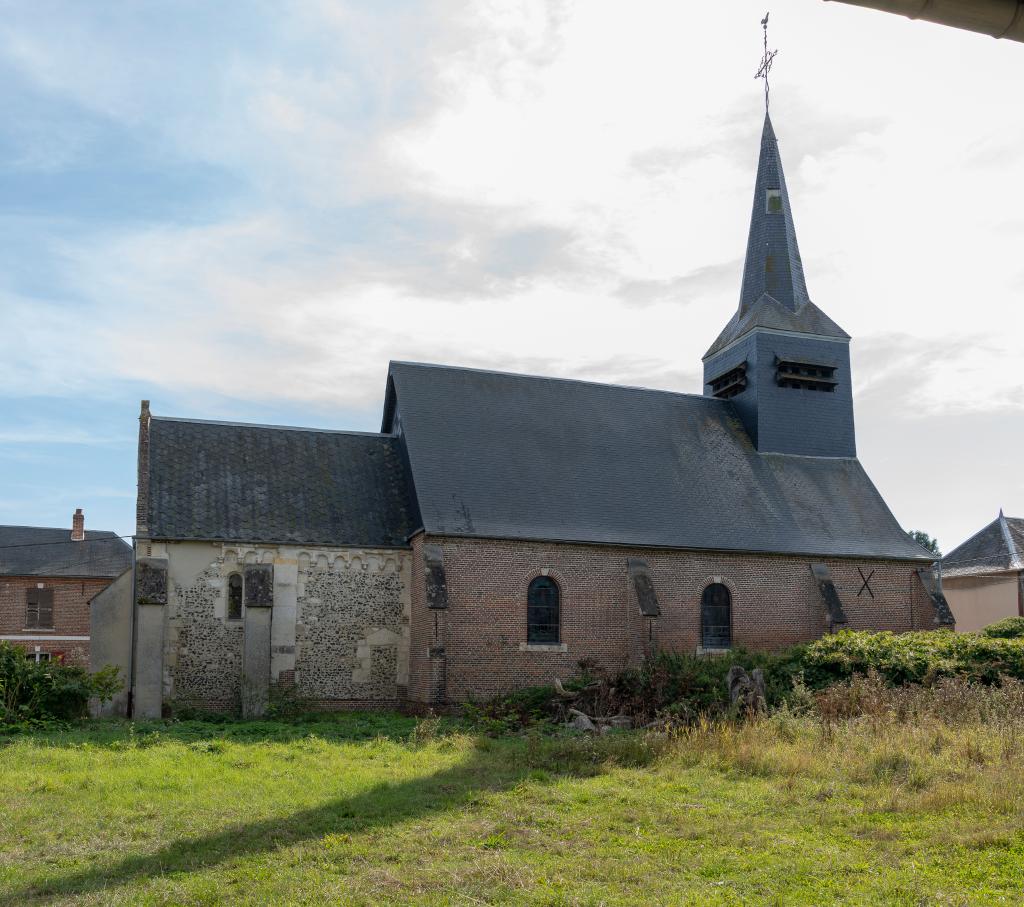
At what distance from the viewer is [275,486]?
23328 millimetres

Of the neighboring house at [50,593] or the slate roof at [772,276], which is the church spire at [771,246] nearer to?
the slate roof at [772,276]

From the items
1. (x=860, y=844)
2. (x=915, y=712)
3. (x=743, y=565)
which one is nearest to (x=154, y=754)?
(x=860, y=844)

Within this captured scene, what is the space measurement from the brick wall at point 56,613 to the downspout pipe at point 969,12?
39989 mm

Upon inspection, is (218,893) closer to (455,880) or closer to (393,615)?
(455,880)

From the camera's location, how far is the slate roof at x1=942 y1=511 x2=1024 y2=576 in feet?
115

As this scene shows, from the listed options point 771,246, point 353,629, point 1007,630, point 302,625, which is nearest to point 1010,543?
point 1007,630

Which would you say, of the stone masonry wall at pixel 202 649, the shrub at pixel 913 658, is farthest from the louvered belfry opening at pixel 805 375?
the stone masonry wall at pixel 202 649

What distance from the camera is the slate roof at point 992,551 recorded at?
35.1m

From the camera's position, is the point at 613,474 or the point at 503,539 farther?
the point at 613,474

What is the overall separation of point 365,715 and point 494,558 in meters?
4.45

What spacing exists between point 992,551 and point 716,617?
673 inches

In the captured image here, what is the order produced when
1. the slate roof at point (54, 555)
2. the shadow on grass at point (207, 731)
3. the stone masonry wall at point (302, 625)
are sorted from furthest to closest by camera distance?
1. the slate roof at point (54, 555)
2. the stone masonry wall at point (302, 625)
3. the shadow on grass at point (207, 731)

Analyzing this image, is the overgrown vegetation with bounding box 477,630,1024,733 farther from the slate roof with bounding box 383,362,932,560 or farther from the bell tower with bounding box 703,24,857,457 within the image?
the bell tower with bounding box 703,24,857,457

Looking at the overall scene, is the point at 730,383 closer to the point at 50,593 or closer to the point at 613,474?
the point at 613,474
